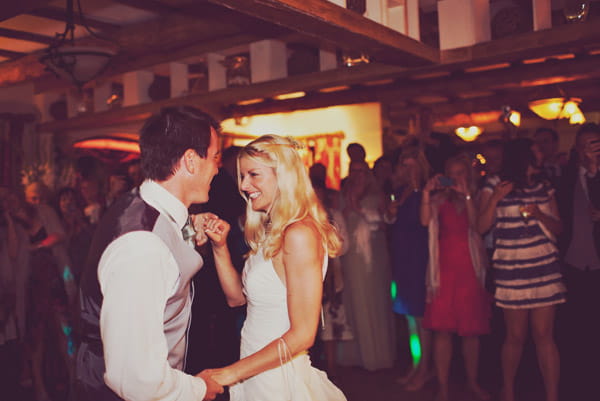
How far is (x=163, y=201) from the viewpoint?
1.53 metres

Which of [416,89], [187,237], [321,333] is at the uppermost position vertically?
[416,89]

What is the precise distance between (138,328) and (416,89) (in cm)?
535

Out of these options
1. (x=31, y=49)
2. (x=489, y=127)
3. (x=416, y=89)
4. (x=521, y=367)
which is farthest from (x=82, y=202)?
(x=489, y=127)

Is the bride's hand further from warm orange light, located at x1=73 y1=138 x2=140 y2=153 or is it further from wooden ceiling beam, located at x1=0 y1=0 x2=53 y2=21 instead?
warm orange light, located at x1=73 y1=138 x2=140 y2=153

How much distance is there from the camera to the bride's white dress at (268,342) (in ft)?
6.07

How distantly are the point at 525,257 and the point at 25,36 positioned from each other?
5172 millimetres

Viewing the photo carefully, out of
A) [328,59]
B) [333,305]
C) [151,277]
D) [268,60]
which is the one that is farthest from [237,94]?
[151,277]

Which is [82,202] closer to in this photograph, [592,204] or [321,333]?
[321,333]

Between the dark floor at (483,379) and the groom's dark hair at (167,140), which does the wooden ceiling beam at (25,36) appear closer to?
the dark floor at (483,379)

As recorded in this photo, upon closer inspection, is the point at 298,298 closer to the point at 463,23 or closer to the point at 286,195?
the point at 286,195

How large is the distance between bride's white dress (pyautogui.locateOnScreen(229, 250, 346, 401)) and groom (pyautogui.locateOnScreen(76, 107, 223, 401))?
1.13 ft

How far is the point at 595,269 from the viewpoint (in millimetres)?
3646

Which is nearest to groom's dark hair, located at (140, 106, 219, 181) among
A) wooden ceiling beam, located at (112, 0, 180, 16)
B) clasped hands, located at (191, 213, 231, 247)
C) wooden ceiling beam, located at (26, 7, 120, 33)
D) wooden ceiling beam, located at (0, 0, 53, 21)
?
clasped hands, located at (191, 213, 231, 247)

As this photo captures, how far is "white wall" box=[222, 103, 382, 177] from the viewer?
293 inches
